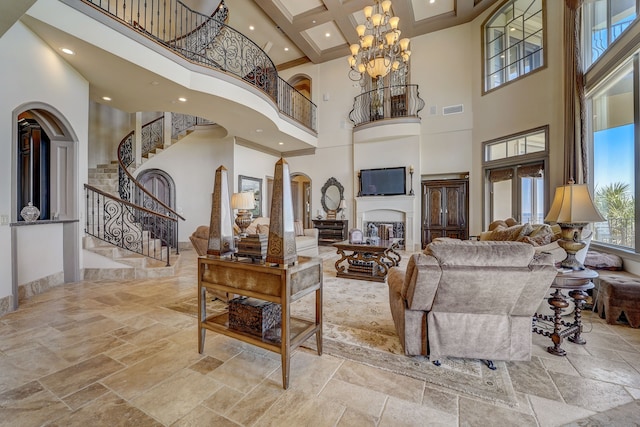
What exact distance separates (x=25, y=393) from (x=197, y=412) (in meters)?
1.21

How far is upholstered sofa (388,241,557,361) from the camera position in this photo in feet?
6.30

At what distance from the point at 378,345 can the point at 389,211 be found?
6.17 metres

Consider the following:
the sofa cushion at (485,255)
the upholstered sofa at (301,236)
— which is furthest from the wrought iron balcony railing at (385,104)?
the sofa cushion at (485,255)

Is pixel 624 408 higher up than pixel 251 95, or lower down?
lower down

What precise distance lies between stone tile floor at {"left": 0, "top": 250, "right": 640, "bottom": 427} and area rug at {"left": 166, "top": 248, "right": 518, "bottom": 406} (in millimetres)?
93

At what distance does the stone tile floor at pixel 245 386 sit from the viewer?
1559 mm

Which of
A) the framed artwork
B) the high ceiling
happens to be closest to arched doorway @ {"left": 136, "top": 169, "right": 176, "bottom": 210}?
the framed artwork

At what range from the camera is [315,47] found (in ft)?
27.8

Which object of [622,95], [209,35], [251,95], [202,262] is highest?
[209,35]

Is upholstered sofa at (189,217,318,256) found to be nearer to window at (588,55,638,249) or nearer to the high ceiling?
window at (588,55,638,249)

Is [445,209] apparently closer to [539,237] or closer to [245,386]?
[539,237]

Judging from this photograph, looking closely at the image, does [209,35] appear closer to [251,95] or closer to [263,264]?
[251,95]

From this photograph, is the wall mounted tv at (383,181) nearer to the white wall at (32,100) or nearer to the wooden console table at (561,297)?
the wooden console table at (561,297)

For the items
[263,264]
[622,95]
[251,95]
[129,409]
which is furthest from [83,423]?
[622,95]
